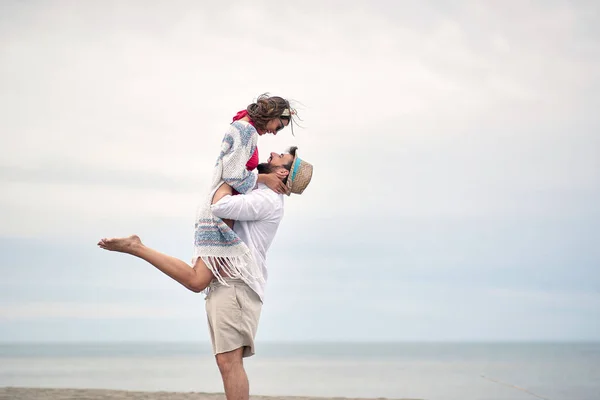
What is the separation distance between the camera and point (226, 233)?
3541 mm

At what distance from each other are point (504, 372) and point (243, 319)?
1343 cm

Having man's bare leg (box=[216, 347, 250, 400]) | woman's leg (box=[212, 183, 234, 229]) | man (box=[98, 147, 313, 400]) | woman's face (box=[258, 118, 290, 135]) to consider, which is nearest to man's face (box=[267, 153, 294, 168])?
man (box=[98, 147, 313, 400])

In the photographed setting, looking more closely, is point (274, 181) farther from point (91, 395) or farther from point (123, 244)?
point (91, 395)

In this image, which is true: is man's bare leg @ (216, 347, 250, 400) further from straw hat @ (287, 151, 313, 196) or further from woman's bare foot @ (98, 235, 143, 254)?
straw hat @ (287, 151, 313, 196)

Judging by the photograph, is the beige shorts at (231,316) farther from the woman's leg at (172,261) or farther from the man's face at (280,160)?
the man's face at (280,160)

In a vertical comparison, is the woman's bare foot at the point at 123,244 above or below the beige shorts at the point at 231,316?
above

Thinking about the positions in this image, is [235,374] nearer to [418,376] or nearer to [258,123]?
[258,123]

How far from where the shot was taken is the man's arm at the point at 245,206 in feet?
11.3

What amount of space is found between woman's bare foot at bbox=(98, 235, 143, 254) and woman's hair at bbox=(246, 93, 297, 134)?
792mm

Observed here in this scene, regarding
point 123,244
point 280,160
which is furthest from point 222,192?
point 123,244

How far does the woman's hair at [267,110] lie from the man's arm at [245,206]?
0.34m

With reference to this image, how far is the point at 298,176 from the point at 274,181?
120mm

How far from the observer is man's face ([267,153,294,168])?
372 cm

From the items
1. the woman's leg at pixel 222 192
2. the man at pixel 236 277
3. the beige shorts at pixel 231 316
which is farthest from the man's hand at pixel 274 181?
the beige shorts at pixel 231 316
